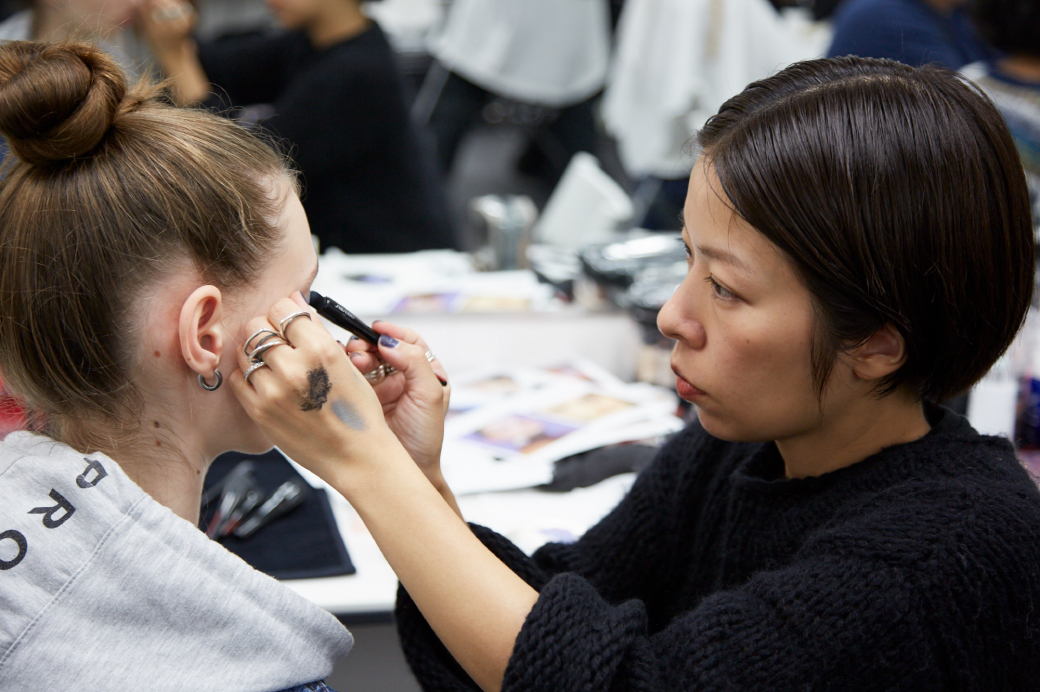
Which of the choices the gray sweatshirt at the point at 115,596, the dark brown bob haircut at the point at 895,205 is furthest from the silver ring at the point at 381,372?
the dark brown bob haircut at the point at 895,205

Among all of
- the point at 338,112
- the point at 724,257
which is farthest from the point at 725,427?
the point at 338,112

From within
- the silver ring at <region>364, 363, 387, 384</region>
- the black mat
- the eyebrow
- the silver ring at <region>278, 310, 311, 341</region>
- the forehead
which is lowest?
the black mat

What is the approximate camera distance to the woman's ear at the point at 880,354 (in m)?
0.72

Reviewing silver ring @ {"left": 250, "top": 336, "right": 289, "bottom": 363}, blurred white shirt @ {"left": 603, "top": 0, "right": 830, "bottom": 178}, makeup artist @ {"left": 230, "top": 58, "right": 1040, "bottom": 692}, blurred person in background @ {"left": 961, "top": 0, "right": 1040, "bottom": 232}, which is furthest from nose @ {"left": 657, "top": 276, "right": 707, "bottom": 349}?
blurred white shirt @ {"left": 603, "top": 0, "right": 830, "bottom": 178}

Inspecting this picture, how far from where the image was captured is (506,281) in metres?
1.93

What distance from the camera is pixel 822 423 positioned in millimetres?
789

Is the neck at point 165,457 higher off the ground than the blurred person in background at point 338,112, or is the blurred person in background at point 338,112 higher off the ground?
the neck at point 165,457

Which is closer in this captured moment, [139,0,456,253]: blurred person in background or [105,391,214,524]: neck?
[105,391,214,524]: neck

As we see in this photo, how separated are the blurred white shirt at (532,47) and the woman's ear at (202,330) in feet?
7.19

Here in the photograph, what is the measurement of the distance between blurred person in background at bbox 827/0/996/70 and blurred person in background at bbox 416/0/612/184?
1.06m

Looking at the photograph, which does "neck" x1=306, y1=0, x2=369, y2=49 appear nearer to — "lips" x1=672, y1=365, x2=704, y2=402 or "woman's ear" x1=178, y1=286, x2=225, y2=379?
"woman's ear" x1=178, y1=286, x2=225, y2=379

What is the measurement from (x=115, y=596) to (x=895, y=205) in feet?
2.23

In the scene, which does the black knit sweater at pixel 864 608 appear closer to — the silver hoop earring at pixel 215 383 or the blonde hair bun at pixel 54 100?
the silver hoop earring at pixel 215 383

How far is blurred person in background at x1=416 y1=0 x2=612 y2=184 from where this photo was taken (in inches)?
108
